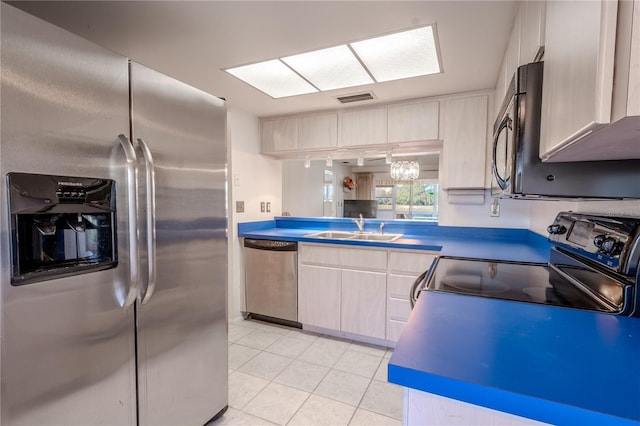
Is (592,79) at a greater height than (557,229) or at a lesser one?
greater

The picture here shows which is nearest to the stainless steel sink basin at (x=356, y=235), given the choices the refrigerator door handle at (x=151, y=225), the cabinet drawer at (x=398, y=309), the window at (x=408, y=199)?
the cabinet drawer at (x=398, y=309)

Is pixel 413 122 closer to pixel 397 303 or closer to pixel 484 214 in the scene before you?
pixel 484 214

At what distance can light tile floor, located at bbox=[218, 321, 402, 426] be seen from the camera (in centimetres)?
165

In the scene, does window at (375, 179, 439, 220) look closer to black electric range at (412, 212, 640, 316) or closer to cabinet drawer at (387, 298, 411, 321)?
cabinet drawer at (387, 298, 411, 321)

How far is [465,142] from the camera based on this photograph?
243cm

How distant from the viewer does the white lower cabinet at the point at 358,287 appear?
2.34m

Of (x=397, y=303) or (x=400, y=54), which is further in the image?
(x=397, y=303)

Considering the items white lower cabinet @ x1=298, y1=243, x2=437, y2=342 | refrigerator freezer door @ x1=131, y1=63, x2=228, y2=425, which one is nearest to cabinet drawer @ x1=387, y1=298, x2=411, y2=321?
white lower cabinet @ x1=298, y1=243, x2=437, y2=342

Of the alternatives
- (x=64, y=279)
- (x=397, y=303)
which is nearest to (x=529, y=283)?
(x=397, y=303)

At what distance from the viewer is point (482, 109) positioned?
237cm

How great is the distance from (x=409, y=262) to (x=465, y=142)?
1.08 metres

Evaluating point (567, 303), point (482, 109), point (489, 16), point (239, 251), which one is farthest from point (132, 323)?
point (482, 109)

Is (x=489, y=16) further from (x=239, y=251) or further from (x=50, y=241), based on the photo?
(x=239, y=251)

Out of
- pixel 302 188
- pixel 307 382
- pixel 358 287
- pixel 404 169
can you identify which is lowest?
pixel 307 382
